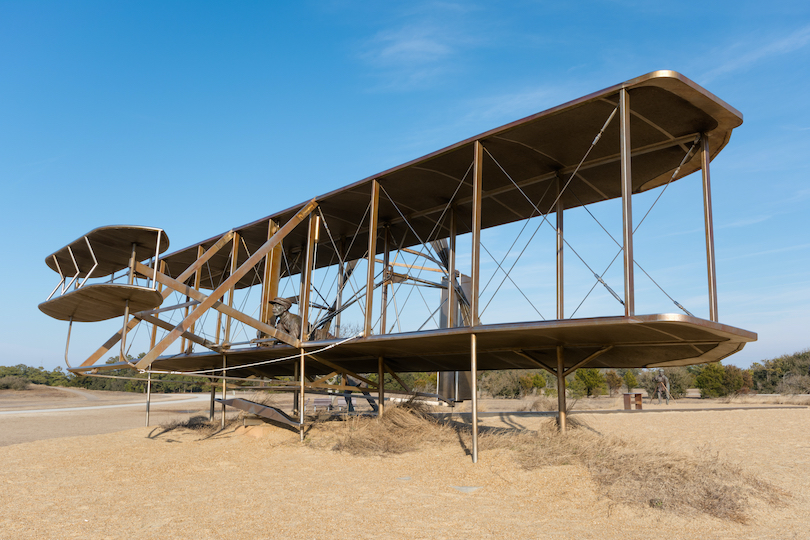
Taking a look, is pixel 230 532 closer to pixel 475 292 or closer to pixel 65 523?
pixel 65 523

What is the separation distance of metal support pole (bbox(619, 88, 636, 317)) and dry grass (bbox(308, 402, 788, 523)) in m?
2.44

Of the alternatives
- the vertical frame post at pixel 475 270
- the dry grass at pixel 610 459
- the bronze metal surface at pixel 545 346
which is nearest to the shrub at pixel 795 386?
the bronze metal surface at pixel 545 346

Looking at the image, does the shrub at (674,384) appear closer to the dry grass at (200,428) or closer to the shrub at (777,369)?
the shrub at (777,369)

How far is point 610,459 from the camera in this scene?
8.88 metres

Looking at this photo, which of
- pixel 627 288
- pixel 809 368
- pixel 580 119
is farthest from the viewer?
pixel 809 368

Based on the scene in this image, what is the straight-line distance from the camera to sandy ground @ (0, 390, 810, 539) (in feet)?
21.5

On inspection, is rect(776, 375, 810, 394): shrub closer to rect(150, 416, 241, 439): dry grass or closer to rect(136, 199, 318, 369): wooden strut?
rect(150, 416, 241, 439): dry grass

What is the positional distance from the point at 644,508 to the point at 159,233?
9863 millimetres

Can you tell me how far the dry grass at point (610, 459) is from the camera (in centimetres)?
732

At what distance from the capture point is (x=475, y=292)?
10.2 m

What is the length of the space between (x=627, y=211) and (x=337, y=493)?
631 cm

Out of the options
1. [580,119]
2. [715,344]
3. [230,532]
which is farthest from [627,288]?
[230,532]

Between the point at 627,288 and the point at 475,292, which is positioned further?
the point at 475,292

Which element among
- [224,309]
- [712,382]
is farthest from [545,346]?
[712,382]
